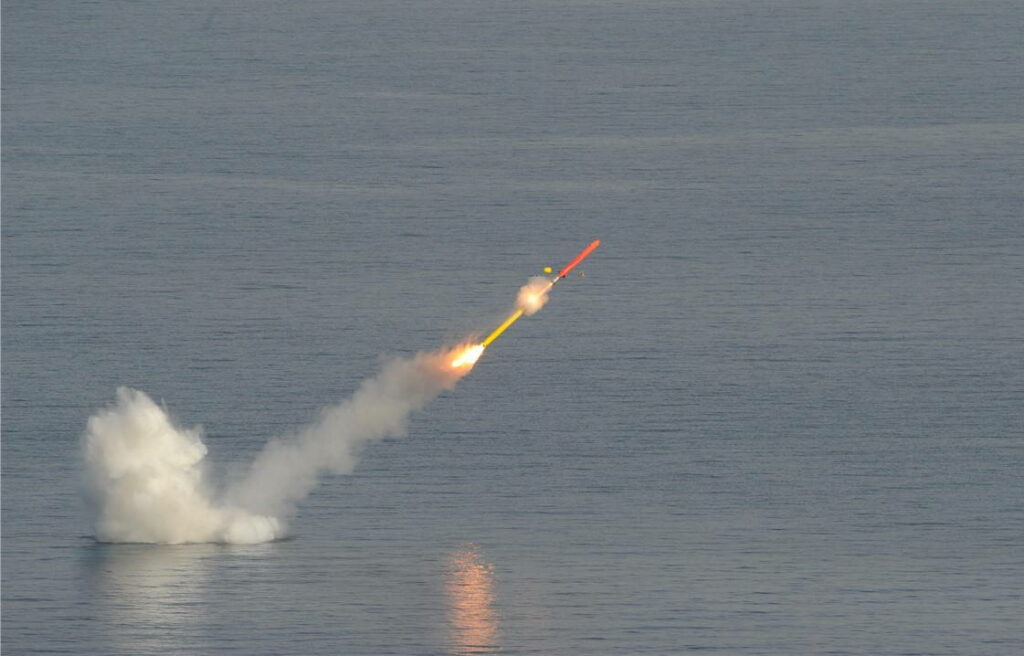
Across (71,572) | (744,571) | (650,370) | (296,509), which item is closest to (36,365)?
(650,370)

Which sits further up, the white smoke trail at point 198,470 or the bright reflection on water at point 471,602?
the white smoke trail at point 198,470

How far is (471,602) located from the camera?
109 metres

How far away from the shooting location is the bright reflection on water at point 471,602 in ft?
335

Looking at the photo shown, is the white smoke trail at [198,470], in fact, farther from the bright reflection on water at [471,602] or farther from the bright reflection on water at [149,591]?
the bright reflection on water at [471,602]

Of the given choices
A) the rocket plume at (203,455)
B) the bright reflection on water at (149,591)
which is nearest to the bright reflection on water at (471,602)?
the rocket plume at (203,455)

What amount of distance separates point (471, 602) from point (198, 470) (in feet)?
52.1

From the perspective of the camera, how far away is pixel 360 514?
128375 millimetres

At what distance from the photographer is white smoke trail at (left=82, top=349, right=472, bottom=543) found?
11256 centimetres

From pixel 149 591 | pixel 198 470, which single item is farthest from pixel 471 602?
pixel 198 470

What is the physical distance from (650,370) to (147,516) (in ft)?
230

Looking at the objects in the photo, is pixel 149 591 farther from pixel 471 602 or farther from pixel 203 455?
pixel 471 602

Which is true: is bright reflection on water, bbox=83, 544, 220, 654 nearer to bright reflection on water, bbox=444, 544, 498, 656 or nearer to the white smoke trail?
the white smoke trail

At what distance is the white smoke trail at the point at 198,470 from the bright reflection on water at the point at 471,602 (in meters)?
7.85

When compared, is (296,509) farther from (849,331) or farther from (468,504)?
(849,331)
